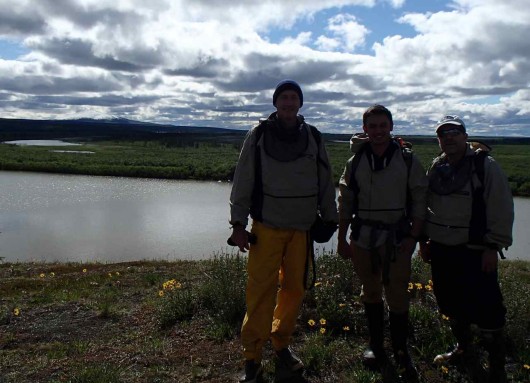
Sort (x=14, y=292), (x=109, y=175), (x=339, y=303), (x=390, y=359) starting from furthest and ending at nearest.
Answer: (x=109, y=175) → (x=14, y=292) → (x=339, y=303) → (x=390, y=359)

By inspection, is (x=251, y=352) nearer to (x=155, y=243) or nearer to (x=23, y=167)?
(x=155, y=243)

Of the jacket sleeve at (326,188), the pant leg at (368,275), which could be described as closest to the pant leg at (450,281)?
the pant leg at (368,275)

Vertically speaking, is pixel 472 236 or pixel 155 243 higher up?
pixel 472 236

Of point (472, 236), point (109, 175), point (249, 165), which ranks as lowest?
point (109, 175)

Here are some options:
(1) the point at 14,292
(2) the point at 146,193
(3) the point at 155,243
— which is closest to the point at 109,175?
(2) the point at 146,193

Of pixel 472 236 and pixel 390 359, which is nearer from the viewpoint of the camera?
pixel 472 236

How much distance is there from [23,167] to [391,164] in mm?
50425

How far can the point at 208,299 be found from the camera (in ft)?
18.7

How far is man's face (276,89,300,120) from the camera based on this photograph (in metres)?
3.94

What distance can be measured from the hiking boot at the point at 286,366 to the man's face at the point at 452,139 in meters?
2.09

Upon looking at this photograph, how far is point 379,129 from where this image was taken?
3.95 m

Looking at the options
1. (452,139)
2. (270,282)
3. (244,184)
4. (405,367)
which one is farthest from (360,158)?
(405,367)

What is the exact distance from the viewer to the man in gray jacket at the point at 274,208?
3.96 metres

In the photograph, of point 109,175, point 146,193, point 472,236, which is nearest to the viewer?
point 472,236
